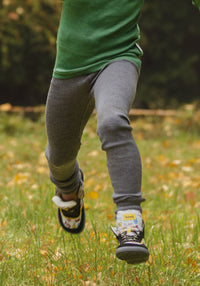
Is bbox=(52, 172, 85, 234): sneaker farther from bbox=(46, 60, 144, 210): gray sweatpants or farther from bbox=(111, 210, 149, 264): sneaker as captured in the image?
bbox=(111, 210, 149, 264): sneaker

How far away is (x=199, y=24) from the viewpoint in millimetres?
11258

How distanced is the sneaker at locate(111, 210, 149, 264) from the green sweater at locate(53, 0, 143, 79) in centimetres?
61

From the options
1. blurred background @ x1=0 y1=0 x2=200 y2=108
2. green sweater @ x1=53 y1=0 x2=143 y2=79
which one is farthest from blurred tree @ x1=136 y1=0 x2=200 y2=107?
green sweater @ x1=53 y1=0 x2=143 y2=79

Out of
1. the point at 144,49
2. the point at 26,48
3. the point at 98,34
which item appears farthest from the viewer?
the point at 144,49

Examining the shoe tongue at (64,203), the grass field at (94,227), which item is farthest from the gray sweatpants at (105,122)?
the grass field at (94,227)

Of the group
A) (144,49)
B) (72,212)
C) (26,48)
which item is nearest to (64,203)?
(72,212)

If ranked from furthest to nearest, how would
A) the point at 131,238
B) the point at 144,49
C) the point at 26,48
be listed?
1. the point at 144,49
2. the point at 26,48
3. the point at 131,238

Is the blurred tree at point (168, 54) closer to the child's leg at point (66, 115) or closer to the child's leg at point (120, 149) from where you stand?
the child's leg at point (66, 115)

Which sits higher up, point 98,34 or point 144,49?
point 144,49

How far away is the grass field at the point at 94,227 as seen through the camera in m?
2.03

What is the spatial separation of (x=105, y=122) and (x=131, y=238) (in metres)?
0.41

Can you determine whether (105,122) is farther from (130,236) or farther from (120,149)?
(130,236)

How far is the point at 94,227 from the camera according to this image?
7.69ft

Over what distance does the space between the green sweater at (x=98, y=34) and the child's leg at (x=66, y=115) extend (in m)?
0.05
